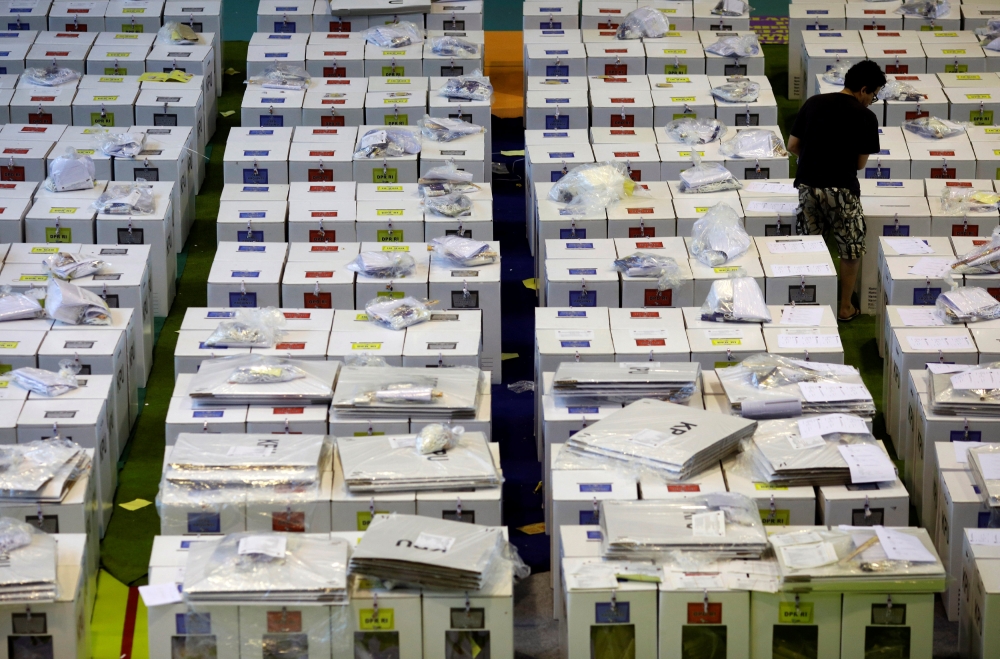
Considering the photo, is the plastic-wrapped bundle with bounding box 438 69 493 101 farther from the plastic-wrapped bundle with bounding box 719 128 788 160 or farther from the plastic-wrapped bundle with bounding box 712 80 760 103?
the plastic-wrapped bundle with bounding box 719 128 788 160

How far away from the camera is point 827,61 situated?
12.3m

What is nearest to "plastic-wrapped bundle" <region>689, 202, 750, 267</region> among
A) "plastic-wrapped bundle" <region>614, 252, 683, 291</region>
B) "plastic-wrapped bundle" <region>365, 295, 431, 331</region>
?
"plastic-wrapped bundle" <region>614, 252, 683, 291</region>

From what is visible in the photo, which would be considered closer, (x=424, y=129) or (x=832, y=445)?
(x=832, y=445)

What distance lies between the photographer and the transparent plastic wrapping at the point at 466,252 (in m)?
9.24

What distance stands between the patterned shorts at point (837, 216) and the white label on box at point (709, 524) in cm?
356

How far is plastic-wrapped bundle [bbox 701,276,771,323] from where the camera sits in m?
8.45

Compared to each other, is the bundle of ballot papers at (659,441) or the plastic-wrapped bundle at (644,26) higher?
the plastic-wrapped bundle at (644,26)

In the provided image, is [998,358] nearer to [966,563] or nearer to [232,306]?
[966,563]

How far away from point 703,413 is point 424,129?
4.26 m

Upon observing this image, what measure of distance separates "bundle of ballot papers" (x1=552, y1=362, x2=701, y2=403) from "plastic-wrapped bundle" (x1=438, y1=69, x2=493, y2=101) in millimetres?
4248

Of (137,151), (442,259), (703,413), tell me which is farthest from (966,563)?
(137,151)

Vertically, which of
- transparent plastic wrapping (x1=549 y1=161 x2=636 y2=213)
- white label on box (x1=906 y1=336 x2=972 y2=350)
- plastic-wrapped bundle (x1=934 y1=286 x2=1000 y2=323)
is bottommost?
white label on box (x1=906 y1=336 x2=972 y2=350)

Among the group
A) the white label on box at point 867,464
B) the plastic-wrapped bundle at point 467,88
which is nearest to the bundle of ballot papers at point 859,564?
the white label on box at point 867,464

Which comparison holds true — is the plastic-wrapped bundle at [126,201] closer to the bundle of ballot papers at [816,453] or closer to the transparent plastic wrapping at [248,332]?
the transparent plastic wrapping at [248,332]
